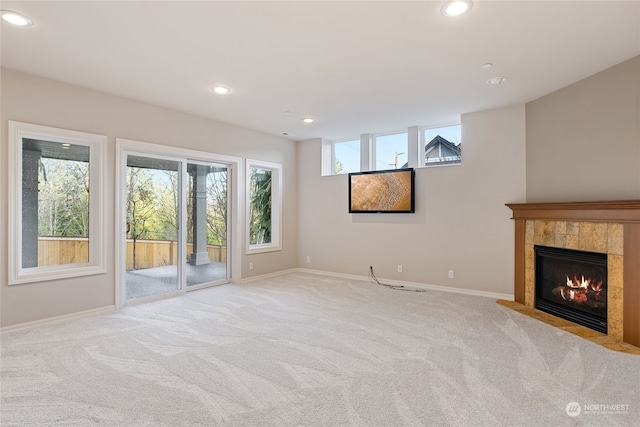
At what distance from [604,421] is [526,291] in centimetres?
261

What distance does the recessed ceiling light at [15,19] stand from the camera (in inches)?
95.2

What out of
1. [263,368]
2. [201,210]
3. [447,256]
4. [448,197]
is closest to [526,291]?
[447,256]

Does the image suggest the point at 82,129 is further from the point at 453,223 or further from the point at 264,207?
the point at 453,223

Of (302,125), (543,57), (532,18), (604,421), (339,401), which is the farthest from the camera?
(302,125)

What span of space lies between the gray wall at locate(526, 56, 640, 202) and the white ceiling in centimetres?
18

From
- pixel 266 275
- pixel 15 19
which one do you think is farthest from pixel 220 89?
pixel 266 275

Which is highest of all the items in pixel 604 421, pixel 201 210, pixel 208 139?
pixel 208 139

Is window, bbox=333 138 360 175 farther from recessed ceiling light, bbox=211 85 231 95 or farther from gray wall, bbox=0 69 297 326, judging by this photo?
recessed ceiling light, bbox=211 85 231 95

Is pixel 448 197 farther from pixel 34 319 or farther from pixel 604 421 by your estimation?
pixel 34 319

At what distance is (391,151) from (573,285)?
10.9ft

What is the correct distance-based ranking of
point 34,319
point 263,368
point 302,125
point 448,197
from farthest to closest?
point 302,125 → point 448,197 → point 34,319 → point 263,368

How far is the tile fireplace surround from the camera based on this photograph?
3.14 meters

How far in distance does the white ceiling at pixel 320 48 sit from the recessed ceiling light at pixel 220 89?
0.28 ft

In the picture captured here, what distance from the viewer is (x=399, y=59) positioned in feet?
10.4
